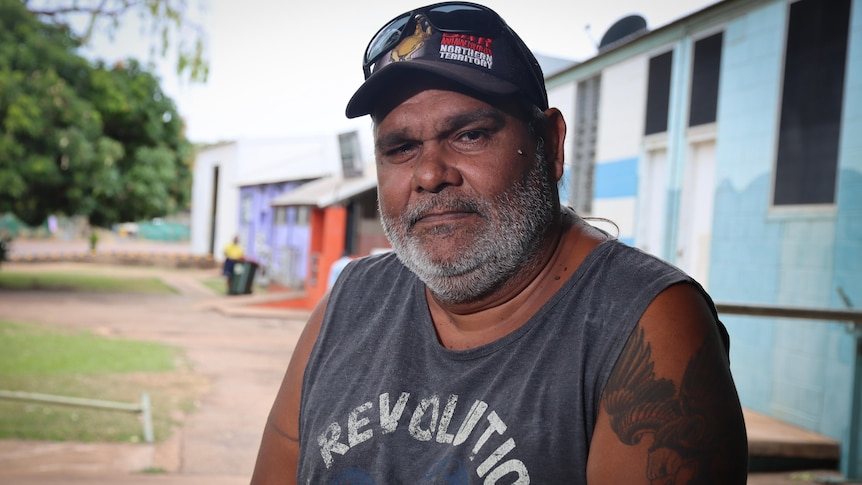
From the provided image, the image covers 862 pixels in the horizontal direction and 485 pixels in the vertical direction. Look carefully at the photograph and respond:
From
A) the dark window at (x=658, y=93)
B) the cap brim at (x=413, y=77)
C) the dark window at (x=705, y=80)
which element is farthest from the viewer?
the dark window at (x=658, y=93)

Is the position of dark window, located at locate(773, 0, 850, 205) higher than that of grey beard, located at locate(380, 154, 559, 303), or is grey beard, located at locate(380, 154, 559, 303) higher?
dark window, located at locate(773, 0, 850, 205)

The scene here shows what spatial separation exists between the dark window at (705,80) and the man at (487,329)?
607cm

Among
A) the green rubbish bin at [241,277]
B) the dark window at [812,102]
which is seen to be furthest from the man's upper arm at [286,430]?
the green rubbish bin at [241,277]

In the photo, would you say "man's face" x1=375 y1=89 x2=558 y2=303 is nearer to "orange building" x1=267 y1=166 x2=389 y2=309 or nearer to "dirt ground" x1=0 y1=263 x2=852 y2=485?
"dirt ground" x1=0 y1=263 x2=852 y2=485

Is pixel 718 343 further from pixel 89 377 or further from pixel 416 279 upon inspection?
pixel 89 377

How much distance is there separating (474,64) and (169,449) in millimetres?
5052

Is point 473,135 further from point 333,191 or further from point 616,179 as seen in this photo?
point 333,191

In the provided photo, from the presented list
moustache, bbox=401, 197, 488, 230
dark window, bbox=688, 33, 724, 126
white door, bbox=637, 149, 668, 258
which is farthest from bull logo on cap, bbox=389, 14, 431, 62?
white door, bbox=637, 149, 668, 258

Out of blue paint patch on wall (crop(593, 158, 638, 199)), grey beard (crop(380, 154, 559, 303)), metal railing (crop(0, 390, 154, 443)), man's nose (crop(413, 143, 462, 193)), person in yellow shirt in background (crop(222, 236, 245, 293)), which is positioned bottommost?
metal railing (crop(0, 390, 154, 443))

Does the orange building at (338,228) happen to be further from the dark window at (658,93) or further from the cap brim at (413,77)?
the cap brim at (413,77)

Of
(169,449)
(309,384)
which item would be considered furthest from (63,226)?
(309,384)

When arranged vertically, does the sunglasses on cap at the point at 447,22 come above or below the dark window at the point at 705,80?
below

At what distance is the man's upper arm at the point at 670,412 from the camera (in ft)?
3.84

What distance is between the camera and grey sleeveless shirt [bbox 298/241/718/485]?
126 centimetres
